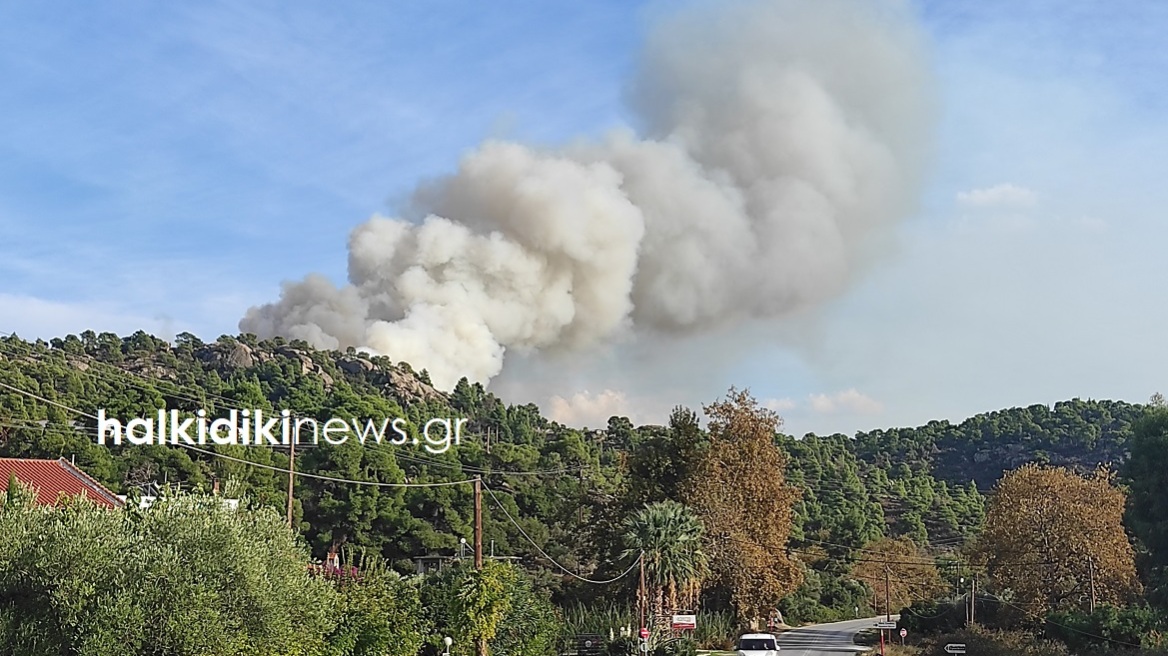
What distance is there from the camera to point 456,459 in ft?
298

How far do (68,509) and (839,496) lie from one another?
358ft

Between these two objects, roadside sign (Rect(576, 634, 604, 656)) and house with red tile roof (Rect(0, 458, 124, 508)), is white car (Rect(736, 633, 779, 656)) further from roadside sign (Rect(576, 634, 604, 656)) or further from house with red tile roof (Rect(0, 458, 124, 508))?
house with red tile roof (Rect(0, 458, 124, 508))

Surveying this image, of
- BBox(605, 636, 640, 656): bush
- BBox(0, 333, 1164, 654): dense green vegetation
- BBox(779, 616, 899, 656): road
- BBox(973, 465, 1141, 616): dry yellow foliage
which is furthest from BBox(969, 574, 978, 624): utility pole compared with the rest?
BBox(605, 636, 640, 656): bush

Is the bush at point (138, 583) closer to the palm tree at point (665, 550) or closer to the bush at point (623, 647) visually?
the bush at point (623, 647)

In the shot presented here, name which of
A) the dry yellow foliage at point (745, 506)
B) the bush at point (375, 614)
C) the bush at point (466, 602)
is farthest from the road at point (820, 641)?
the bush at point (375, 614)

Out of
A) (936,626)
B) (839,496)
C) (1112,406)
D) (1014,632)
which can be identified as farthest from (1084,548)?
(1112,406)

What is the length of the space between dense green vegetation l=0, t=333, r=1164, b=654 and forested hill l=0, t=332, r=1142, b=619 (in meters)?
0.19

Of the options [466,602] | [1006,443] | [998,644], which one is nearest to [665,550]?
[998,644]

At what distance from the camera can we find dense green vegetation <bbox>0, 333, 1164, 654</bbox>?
66000 mm

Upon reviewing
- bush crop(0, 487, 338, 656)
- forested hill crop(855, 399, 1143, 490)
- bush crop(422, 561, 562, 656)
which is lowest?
bush crop(422, 561, 562, 656)

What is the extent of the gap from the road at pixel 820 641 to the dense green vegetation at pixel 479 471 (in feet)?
13.2

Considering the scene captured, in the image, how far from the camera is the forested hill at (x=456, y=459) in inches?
2731

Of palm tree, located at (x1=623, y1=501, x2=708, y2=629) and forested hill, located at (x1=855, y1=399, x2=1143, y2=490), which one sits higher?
forested hill, located at (x1=855, y1=399, x2=1143, y2=490)

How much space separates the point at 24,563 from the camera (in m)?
19.9
